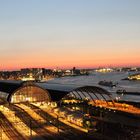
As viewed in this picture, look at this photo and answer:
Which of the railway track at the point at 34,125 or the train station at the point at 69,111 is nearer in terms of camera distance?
the railway track at the point at 34,125

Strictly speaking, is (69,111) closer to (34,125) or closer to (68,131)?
(34,125)

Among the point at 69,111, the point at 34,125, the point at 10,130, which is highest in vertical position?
the point at 69,111

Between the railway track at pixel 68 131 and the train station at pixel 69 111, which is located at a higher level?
the train station at pixel 69 111

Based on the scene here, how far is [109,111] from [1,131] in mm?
9821

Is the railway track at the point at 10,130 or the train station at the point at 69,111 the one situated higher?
the train station at the point at 69,111

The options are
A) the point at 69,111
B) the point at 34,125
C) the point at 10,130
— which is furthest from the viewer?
the point at 69,111

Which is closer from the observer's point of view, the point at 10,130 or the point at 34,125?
the point at 10,130

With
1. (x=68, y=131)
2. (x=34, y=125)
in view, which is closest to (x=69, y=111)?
(x=34, y=125)

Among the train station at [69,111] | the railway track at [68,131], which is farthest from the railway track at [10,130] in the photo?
the railway track at [68,131]

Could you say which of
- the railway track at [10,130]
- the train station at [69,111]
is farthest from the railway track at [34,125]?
the railway track at [10,130]

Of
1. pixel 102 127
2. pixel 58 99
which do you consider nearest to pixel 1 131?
pixel 102 127

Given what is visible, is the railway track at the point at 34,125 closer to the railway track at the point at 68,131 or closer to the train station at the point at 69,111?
the train station at the point at 69,111

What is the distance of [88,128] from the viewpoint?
21.3 metres

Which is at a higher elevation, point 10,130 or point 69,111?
point 69,111
